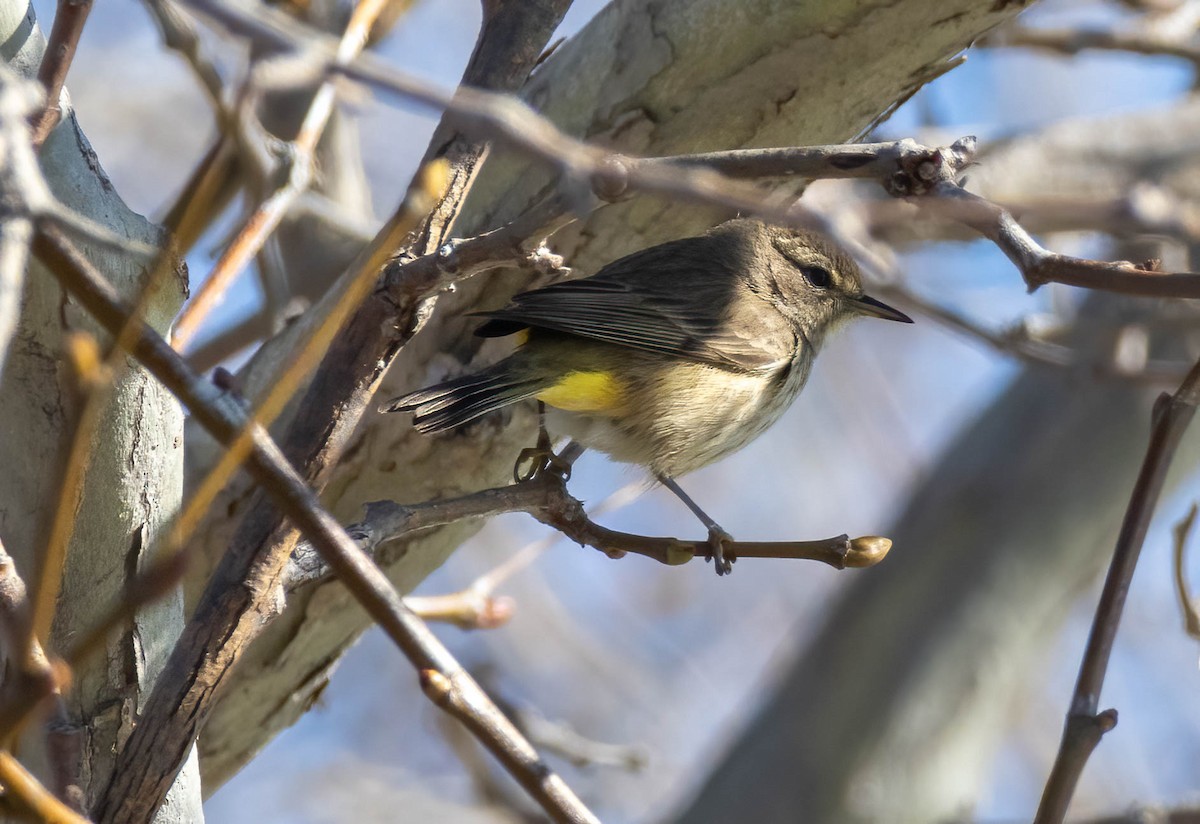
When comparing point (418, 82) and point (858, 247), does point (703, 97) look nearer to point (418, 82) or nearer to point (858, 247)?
point (858, 247)

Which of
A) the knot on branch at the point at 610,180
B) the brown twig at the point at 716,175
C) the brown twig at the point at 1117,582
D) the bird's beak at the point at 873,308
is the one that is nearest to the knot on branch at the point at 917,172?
the brown twig at the point at 716,175

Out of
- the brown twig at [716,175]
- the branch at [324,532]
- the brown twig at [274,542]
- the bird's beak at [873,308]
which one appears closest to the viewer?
the brown twig at [716,175]

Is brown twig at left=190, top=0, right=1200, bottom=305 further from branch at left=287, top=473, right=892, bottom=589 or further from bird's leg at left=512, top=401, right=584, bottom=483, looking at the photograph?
bird's leg at left=512, top=401, right=584, bottom=483

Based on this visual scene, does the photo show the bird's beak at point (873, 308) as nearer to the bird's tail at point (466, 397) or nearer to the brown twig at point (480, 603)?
the brown twig at point (480, 603)

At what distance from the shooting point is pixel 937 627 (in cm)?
548

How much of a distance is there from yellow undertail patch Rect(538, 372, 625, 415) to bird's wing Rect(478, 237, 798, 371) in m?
0.11

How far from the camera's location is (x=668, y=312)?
3320mm

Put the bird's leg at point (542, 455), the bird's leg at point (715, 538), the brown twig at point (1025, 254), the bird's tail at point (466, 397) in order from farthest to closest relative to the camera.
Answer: the bird's leg at point (542, 455), the bird's tail at point (466, 397), the bird's leg at point (715, 538), the brown twig at point (1025, 254)

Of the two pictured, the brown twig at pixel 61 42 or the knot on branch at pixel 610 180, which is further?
the brown twig at pixel 61 42

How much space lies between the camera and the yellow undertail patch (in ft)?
9.89

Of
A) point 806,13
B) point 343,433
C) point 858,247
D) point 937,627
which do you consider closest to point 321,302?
point 343,433

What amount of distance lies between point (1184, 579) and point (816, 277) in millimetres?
1853

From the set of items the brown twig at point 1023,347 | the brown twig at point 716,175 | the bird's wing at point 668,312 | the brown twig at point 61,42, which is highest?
the brown twig at point 1023,347

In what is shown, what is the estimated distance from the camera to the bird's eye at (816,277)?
3.91 meters
